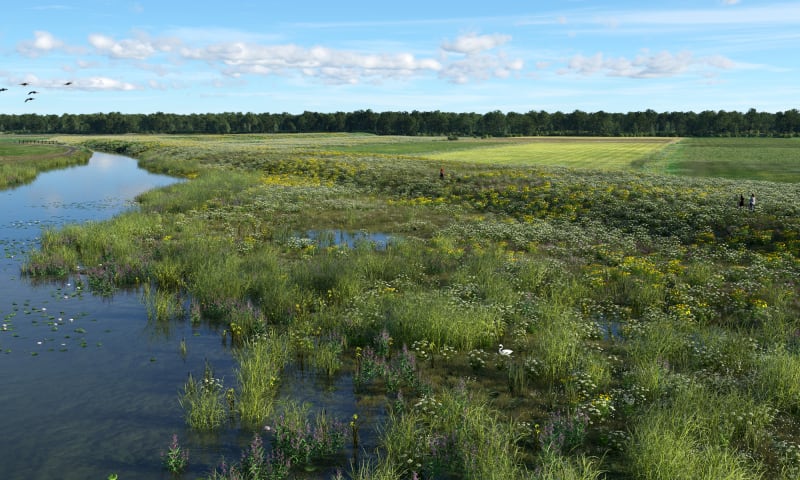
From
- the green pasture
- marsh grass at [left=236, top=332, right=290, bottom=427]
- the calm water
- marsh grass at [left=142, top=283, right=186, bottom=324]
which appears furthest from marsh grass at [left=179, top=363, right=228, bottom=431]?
the green pasture

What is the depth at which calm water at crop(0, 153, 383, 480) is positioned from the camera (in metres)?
8.99

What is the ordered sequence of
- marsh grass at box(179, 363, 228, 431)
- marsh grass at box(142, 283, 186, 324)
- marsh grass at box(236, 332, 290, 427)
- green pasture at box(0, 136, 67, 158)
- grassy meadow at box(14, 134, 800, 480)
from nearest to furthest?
grassy meadow at box(14, 134, 800, 480), marsh grass at box(179, 363, 228, 431), marsh grass at box(236, 332, 290, 427), marsh grass at box(142, 283, 186, 324), green pasture at box(0, 136, 67, 158)

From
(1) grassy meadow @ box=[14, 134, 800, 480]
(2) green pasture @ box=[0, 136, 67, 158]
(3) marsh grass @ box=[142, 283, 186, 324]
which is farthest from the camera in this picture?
(2) green pasture @ box=[0, 136, 67, 158]

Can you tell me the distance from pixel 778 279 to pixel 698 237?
834 cm

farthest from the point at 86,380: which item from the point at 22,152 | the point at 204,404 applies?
the point at 22,152

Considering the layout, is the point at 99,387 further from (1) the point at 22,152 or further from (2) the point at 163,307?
(1) the point at 22,152

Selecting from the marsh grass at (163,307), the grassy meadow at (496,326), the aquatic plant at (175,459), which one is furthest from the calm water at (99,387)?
the grassy meadow at (496,326)

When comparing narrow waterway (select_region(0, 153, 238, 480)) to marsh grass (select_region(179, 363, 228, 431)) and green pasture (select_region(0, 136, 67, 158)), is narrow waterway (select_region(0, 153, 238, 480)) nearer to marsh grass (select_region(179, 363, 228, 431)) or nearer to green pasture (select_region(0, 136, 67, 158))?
marsh grass (select_region(179, 363, 228, 431))

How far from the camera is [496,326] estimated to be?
47.7 ft

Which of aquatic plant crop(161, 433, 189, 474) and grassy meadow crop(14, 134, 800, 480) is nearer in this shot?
aquatic plant crop(161, 433, 189, 474)

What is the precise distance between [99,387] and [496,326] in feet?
33.4

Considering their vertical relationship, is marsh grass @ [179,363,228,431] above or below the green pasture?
below

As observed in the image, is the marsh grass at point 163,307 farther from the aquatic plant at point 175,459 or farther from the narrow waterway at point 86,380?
the aquatic plant at point 175,459

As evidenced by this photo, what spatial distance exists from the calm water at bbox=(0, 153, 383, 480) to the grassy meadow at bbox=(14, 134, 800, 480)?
506 mm
